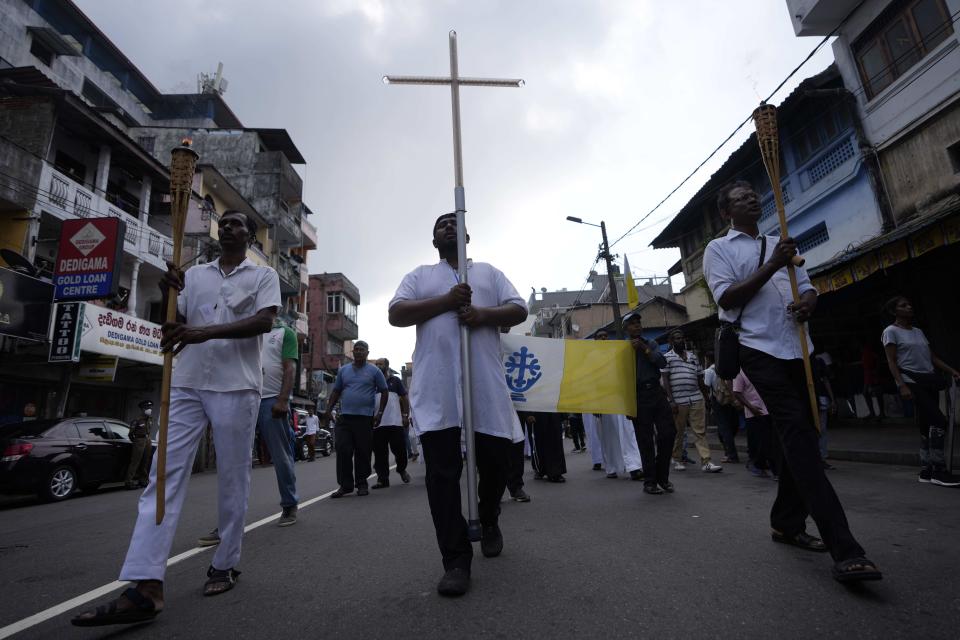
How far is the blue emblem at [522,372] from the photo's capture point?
6.56 meters

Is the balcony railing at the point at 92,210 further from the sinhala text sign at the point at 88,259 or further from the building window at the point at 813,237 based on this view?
the building window at the point at 813,237

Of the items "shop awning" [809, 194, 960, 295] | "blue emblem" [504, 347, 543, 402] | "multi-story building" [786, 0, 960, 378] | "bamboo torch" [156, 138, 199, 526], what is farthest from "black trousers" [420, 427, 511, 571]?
"multi-story building" [786, 0, 960, 378]

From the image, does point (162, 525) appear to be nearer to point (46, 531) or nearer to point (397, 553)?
point (397, 553)

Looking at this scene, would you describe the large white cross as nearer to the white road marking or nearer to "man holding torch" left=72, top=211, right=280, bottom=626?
"man holding torch" left=72, top=211, right=280, bottom=626

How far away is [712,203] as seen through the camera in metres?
20.0

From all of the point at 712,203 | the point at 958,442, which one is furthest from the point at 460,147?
the point at 712,203

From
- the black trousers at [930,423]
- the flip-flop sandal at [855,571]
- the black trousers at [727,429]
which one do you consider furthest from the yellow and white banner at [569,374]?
the flip-flop sandal at [855,571]

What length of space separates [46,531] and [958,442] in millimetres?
11853

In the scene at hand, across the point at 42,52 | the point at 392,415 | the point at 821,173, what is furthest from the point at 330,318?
the point at 392,415

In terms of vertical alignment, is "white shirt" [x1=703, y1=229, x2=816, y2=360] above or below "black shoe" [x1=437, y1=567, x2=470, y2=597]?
above

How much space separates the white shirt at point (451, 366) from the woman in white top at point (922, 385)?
14.5ft

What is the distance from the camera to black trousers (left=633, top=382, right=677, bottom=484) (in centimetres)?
573

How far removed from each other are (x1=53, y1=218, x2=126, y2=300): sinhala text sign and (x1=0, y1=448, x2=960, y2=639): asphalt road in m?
10.5

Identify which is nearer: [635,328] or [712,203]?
[635,328]
